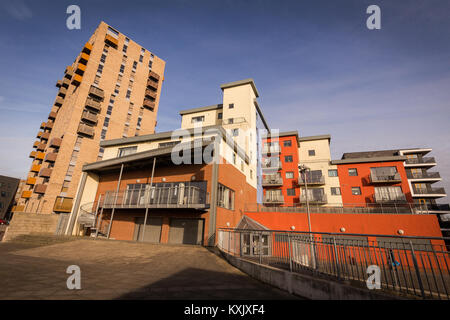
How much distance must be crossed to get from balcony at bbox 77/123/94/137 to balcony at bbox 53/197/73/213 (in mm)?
10435

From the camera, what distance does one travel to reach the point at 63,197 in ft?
92.9

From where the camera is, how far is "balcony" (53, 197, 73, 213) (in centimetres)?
2702

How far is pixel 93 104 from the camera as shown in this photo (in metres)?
33.8

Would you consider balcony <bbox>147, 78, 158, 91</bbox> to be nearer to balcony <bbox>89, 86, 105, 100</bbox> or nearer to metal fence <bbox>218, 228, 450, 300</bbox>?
balcony <bbox>89, 86, 105, 100</bbox>

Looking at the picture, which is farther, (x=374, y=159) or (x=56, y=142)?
(x=56, y=142)

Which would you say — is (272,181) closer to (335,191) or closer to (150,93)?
(335,191)

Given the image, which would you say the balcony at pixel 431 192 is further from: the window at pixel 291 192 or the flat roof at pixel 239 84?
the flat roof at pixel 239 84

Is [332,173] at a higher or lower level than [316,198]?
higher

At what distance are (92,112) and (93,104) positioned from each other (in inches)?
54.4

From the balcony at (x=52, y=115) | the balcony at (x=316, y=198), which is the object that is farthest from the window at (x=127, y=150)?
the balcony at (x=52, y=115)

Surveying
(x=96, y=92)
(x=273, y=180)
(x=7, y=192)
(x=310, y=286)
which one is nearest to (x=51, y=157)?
(x=96, y=92)

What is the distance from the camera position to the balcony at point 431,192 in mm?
32734

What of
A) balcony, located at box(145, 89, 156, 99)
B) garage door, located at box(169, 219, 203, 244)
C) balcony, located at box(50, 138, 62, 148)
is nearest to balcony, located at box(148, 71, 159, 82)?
balcony, located at box(145, 89, 156, 99)
